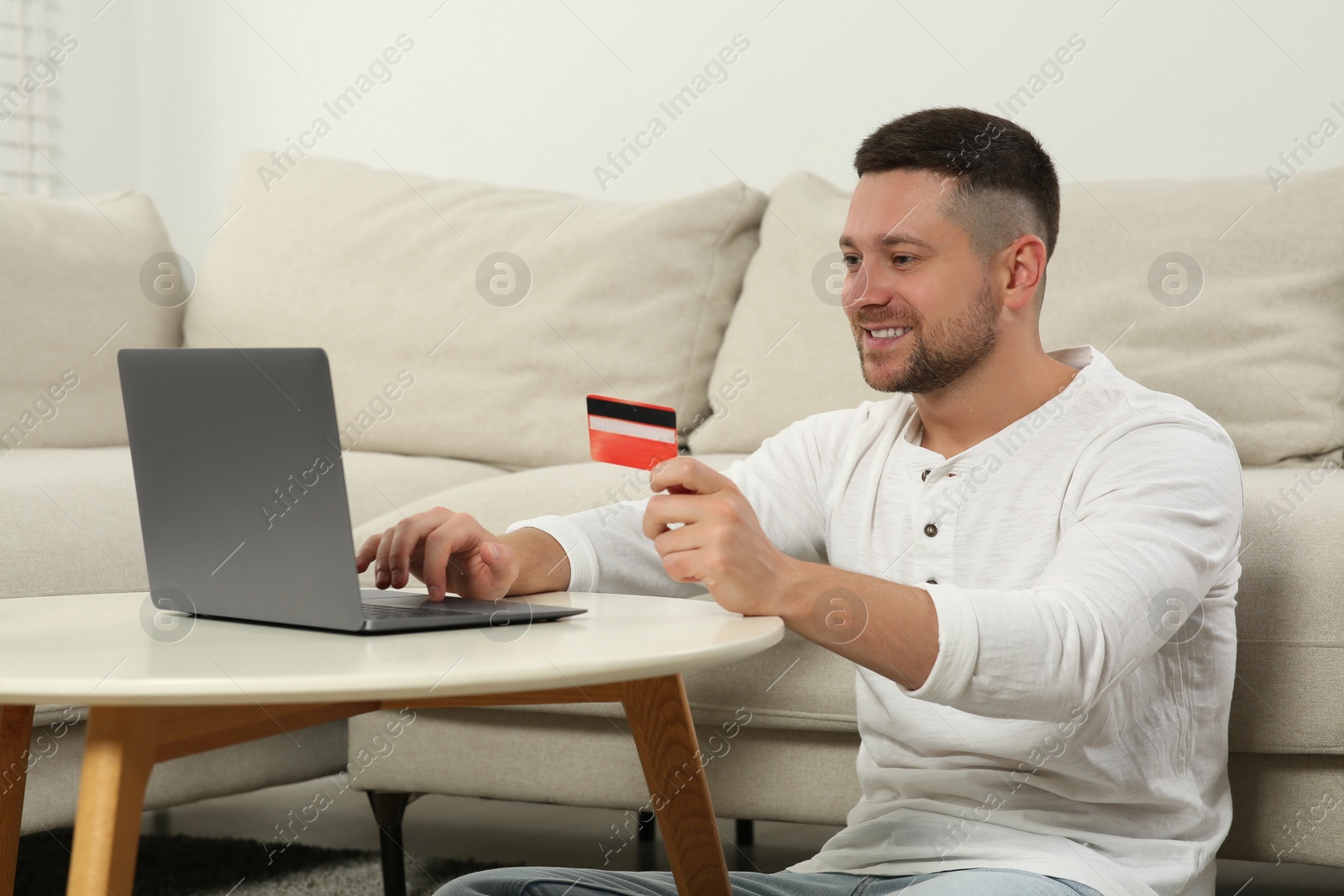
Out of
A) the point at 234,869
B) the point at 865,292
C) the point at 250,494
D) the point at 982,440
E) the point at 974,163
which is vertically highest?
the point at 974,163

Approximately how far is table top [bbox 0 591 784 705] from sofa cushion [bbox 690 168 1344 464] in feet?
3.15

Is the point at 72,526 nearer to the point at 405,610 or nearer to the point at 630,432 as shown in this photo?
the point at 405,610

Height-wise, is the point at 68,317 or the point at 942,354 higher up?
the point at 68,317

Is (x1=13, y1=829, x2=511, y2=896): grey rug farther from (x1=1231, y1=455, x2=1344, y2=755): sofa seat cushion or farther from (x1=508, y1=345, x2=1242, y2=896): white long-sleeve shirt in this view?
(x1=1231, y1=455, x2=1344, y2=755): sofa seat cushion

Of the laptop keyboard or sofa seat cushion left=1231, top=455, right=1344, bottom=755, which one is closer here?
the laptop keyboard

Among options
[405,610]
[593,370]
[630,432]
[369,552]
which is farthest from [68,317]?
[630,432]

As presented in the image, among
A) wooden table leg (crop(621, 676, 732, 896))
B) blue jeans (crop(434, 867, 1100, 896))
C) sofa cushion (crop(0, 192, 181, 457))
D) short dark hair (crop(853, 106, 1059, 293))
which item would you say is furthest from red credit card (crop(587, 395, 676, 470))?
sofa cushion (crop(0, 192, 181, 457))

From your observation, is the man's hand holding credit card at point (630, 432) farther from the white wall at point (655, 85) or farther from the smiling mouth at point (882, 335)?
the white wall at point (655, 85)

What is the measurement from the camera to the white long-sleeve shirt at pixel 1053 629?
2.92 feet

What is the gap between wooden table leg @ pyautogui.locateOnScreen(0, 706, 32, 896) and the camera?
0.94 metres

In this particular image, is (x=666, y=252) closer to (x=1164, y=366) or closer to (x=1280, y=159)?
(x=1164, y=366)

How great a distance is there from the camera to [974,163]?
1201 mm

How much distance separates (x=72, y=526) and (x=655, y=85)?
151 centimetres

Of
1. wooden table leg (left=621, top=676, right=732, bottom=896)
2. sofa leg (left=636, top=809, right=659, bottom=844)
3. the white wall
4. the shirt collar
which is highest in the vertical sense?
the white wall
